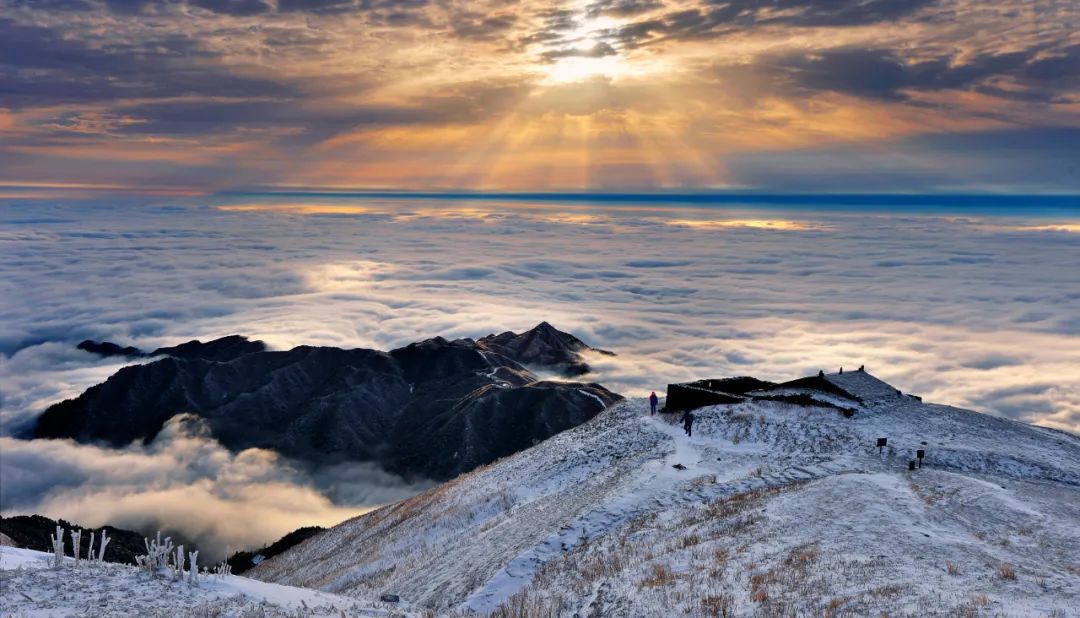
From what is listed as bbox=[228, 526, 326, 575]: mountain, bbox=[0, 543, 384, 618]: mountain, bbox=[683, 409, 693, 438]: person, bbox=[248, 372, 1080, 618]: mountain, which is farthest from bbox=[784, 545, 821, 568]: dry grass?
bbox=[228, 526, 326, 575]: mountain

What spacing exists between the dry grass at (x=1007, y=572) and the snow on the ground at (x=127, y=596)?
12.3 meters

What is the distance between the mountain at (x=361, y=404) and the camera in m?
115

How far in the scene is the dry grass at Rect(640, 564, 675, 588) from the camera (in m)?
15.2

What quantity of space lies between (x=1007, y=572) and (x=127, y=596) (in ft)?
56.2

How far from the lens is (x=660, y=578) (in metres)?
15.7

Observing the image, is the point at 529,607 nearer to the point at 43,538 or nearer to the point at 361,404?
the point at 43,538

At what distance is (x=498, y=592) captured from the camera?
18.0m

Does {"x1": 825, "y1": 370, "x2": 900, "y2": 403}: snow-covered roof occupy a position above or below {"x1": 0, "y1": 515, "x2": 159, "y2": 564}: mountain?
above

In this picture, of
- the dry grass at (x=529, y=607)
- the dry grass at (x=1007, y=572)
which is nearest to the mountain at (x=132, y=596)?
the dry grass at (x=529, y=607)

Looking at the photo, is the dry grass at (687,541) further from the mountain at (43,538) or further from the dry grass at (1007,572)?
the mountain at (43,538)

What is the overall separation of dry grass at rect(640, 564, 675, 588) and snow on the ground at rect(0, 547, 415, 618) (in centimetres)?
565

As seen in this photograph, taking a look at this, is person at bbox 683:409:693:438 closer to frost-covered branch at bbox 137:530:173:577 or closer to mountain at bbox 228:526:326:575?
frost-covered branch at bbox 137:530:173:577

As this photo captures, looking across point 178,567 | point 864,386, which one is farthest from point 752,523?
point 864,386

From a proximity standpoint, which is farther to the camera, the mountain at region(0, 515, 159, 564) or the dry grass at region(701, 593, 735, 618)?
the mountain at region(0, 515, 159, 564)
